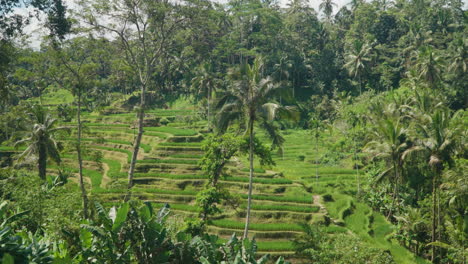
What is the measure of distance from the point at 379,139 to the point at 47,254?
1002 inches

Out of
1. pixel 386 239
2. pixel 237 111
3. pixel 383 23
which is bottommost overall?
pixel 386 239

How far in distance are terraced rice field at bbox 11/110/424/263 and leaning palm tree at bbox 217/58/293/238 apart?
587cm

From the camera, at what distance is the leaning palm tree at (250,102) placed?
17.2 metres

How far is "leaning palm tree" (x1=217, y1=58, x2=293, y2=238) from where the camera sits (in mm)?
17219

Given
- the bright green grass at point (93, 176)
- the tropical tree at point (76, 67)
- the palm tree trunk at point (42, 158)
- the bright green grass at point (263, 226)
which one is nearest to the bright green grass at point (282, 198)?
the bright green grass at point (263, 226)

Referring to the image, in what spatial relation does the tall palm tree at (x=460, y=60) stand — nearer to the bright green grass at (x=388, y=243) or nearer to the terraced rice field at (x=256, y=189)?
the terraced rice field at (x=256, y=189)

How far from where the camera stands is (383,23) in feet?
216

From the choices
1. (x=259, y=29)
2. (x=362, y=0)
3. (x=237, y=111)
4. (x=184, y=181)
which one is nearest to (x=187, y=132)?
(x=184, y=181)

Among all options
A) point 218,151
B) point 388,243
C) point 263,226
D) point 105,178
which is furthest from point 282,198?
point 105,178

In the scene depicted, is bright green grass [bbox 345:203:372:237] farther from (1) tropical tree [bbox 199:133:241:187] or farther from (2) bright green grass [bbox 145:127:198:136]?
(2) bright green grass [bbox 145:127:198:136]

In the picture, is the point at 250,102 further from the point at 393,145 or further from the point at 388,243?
the point at 388,243

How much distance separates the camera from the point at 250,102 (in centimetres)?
1742

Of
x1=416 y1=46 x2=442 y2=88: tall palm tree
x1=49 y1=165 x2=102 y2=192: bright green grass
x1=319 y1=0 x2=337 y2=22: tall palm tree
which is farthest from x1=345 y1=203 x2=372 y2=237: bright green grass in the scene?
x1=319 y1=0 x2=337 y2=22: tall palm tree

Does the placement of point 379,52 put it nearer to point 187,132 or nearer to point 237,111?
point 187,132
